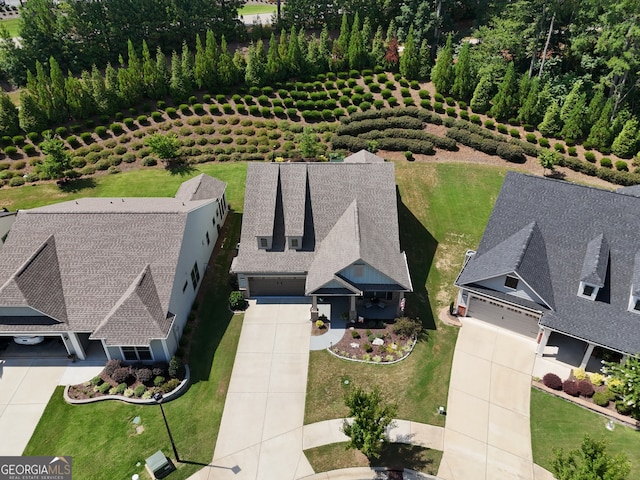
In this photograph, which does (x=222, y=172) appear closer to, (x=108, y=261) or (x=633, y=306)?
(x=108, y=261)

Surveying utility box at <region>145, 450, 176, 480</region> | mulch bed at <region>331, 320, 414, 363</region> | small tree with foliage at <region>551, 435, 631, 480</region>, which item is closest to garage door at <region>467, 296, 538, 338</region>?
mulch bed at <region>331, 320, 414, 363</region>

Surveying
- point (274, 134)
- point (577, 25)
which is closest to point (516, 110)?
point (577, 25)

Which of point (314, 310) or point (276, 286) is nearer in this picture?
point (314, 310)

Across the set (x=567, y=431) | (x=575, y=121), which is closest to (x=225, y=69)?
(x=575, y=121)

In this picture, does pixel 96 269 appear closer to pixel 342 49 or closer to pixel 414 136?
pixel 414 136

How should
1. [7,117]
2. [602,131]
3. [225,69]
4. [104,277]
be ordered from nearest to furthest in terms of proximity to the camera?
[104,277], [602,131], [7,117], [225,69]

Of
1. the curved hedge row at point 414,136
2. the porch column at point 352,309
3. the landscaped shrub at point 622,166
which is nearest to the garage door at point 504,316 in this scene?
the porch column at point 352,309
